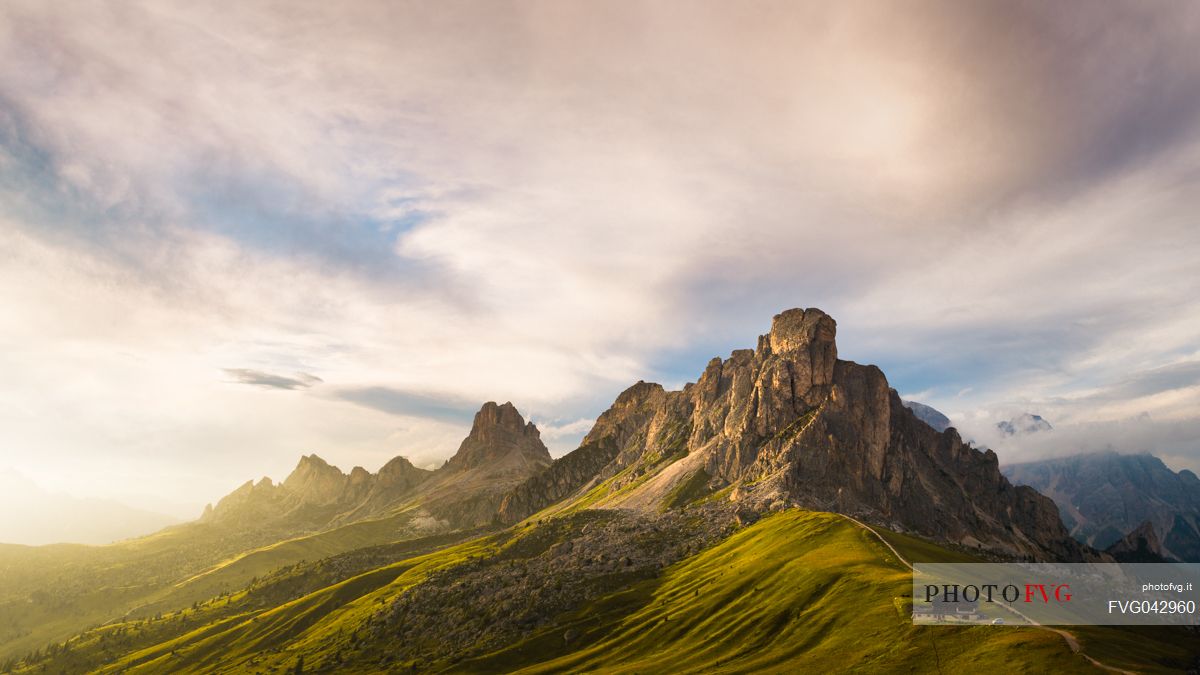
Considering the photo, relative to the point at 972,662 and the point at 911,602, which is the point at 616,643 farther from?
the point at 972,662

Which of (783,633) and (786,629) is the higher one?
(786,629)

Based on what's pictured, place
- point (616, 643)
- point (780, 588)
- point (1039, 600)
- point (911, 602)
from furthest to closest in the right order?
point (616, 643) < point (780, 588) < point (1039, 600) < point (911, 602)

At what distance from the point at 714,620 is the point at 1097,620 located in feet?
268

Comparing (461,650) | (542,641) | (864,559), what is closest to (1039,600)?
(864,559)

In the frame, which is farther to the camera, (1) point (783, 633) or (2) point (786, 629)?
(2) point (786, 629)

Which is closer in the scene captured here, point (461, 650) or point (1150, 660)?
point (1150, 660)

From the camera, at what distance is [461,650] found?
183875 millimetres

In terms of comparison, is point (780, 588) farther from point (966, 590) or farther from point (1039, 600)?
point (1039, 600)

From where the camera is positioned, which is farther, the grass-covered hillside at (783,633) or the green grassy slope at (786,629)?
the green grassy slope at (786,629)

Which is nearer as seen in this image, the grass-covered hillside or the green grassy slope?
the grass-covered hillside

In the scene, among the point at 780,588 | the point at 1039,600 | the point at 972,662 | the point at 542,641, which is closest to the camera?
the point at 972,662

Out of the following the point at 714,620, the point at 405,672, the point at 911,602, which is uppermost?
the point at 911,602

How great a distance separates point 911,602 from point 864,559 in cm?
4270

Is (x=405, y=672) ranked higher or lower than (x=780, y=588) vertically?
lower
